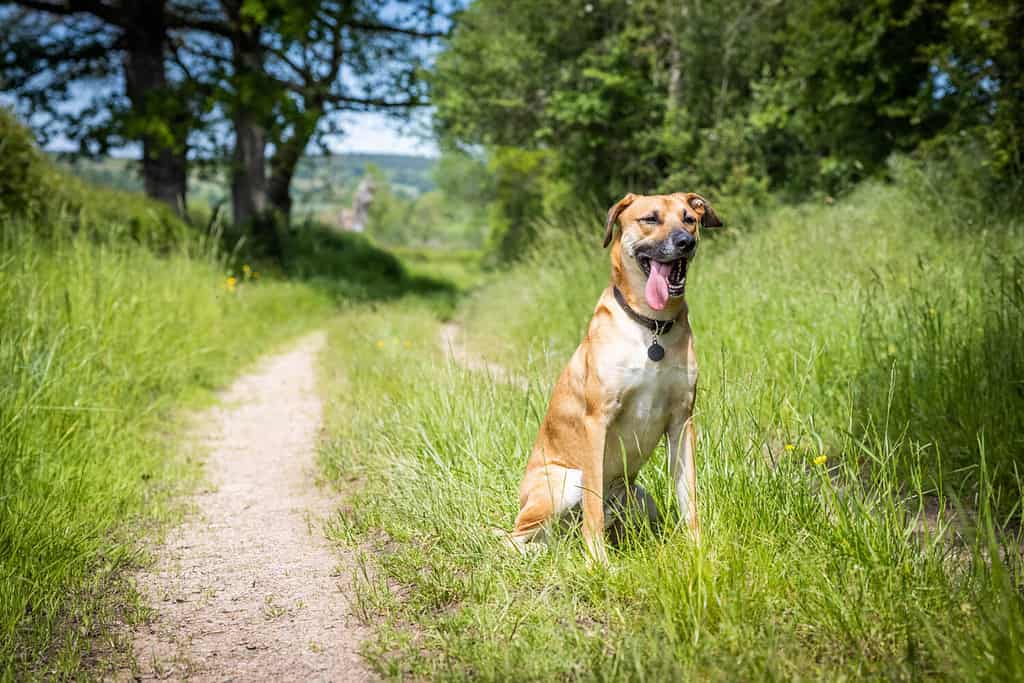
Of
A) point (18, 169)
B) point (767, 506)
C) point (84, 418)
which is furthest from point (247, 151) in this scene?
point (767, 506)

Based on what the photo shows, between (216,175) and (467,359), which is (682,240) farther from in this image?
(216,175)

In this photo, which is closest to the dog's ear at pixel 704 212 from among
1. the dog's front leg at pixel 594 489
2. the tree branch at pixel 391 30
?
the dog's front leg at pixel 594 489

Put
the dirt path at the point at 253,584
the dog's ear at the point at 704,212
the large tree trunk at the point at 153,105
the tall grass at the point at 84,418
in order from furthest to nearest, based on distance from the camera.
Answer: the large tree trunk at the point at 153,105 < the dog's ear at the point at 704,212 < the tall grass at the point at 84,418 < the dirt path at the point at 253,584

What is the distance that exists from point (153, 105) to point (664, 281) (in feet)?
42.2

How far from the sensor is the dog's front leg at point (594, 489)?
2.75 metres

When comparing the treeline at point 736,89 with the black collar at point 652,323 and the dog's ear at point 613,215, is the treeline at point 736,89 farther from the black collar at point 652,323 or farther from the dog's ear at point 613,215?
the black collar at point 652,323

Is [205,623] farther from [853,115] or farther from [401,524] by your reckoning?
[853,115]

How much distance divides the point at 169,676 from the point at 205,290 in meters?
6.98

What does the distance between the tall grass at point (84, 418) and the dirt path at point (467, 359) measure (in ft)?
6.35

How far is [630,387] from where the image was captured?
8.95 ft

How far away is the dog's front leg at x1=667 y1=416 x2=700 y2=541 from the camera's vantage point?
9.00ft

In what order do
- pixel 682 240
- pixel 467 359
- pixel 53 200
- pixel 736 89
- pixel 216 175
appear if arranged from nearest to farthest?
1. pixel 682 240
2. pixel 467 359
3. pixel 53 200
4. pixel 736 89
5. pixel 216 175

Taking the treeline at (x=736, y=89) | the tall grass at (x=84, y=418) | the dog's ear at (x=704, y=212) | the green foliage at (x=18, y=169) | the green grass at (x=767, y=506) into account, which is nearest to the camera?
the green grass at (x=767, y=506)

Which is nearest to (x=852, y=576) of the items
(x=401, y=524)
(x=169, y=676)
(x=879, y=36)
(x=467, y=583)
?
(x=467, y=583)
